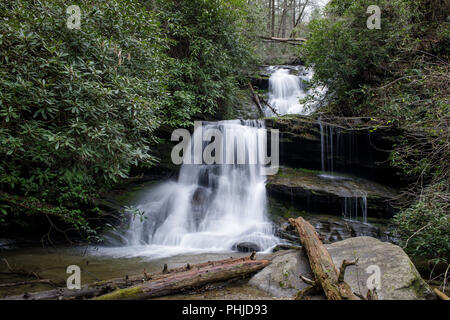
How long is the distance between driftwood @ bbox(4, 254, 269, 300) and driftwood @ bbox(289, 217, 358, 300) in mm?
778

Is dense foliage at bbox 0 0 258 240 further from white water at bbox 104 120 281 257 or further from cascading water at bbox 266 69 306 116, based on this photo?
cascading water at bbox 266 69 306 116

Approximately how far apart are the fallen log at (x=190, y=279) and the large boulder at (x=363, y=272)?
218 millimetres

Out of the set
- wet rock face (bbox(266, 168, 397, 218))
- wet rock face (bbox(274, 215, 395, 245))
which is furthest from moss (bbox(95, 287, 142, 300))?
wet rock face (bbox(266, 168, 397, 218))

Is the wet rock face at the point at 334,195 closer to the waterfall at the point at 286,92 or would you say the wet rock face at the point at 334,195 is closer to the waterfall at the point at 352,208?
the waterfall at the point at 352,208

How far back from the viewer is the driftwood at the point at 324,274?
2857 mm

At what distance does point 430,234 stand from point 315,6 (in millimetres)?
22221

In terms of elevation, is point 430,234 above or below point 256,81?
below

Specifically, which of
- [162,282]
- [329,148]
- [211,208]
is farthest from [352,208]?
[162,282]

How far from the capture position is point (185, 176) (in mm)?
9648

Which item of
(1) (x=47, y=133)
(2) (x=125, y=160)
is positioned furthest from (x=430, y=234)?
(1) (x=47, y=133)

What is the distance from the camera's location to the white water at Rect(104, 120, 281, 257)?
6926 millimetres
